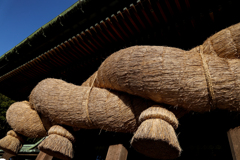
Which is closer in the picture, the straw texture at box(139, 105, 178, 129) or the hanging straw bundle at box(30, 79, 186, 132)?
the straw texture at box(139, 105, 178, 129)

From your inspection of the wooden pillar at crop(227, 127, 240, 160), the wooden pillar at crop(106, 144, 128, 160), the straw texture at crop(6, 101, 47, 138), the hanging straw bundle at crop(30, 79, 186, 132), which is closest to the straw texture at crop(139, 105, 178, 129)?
the hanging straw bundle at crop(30, 79, 186, 132)

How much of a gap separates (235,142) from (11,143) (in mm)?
2521

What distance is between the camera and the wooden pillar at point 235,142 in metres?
1.19

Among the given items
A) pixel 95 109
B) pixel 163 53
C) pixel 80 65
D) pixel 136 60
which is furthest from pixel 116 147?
pixel 80 65

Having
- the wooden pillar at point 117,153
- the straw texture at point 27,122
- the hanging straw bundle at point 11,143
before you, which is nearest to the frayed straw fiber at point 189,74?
the wooden pillar at point 117,153

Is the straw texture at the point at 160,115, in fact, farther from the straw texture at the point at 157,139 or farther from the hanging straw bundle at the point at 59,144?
the hanging straw bundle at the point at 59,144

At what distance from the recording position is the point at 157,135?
43.2 inches

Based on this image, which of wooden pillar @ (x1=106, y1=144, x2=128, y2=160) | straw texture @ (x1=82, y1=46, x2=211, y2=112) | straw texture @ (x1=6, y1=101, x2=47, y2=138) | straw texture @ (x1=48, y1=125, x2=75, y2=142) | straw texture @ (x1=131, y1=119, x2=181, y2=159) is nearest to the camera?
straw texture @ (x1=131, y1=119, x2=181, y2=159)

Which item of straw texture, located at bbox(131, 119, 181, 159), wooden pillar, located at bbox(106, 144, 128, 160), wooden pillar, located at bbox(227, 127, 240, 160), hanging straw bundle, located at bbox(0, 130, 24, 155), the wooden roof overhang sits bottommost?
wooden pillar, located at bbox(227, 127, 240, 160)

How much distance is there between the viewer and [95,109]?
159cm

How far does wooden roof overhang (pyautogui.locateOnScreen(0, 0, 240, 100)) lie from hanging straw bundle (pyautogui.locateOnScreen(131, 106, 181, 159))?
90 centimetres

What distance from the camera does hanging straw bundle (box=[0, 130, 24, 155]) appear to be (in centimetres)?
215

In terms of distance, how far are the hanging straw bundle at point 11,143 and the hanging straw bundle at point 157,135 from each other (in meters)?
1.83

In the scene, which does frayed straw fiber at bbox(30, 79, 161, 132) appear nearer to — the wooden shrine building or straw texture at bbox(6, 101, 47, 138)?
the wooden shrine building
